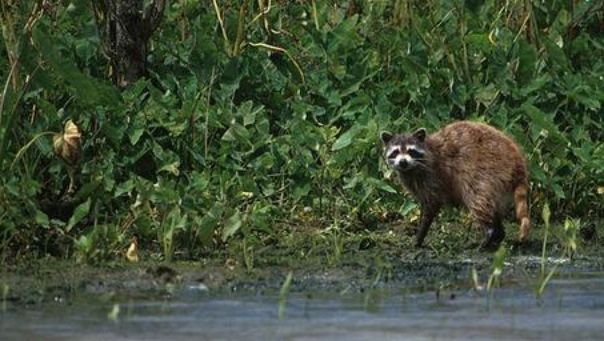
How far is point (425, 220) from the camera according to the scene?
9.84 m

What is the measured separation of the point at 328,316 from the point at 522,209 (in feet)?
9.01

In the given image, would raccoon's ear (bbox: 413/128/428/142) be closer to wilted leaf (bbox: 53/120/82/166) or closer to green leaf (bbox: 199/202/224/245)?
green leaf (bbox: 199/202/224/245)

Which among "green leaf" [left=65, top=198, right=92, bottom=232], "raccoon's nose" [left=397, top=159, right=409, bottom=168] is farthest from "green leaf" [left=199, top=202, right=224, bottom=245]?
"raccoon's nose" [left=397, top=159, right=409, bottom=168]

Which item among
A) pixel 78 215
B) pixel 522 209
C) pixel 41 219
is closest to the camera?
pixel 41 219

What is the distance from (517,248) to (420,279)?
1286mm

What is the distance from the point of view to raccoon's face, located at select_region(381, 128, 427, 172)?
10008 millimetres

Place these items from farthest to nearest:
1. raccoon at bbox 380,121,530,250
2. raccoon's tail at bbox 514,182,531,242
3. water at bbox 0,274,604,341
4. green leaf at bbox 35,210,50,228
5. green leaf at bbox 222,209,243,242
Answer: raccoon at bbox 380,121,530,250 → raccoon's tail at bbox 514,182,531,242 → green leaf at bbox 222,209,243,242 → green leaf at bbox 35,210,50,228 → water at bbox 0,274,604,341

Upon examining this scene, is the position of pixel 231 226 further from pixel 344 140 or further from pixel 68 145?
pixel 344 140

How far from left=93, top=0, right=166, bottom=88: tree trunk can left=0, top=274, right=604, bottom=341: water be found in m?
2.75

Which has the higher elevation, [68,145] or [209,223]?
[68,145]

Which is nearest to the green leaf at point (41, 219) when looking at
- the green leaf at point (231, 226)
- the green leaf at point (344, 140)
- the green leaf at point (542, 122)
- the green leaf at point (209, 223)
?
the green leaf at point (209, 223)

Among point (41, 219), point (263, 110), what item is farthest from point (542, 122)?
point (41, 219)

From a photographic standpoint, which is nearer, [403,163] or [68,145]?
[68,145]

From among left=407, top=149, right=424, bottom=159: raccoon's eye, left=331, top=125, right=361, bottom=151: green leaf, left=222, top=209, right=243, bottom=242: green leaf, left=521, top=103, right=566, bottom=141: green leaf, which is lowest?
left=222, top=209, right=243, bottom=242: green leaf
